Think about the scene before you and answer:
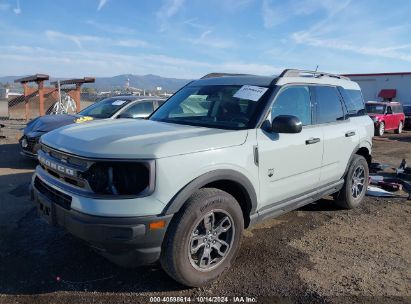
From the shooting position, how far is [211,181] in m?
3.39

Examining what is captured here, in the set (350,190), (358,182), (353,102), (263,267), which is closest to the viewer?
(263,267)

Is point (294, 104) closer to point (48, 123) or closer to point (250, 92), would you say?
point (250, 92)

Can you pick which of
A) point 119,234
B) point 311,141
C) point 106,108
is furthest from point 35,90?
point 119,234

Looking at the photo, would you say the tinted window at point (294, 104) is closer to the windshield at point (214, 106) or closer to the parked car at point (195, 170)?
the parked car at point (195, 170)

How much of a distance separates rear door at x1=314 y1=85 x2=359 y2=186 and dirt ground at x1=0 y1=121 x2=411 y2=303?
29.2 inches

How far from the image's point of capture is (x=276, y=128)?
3.89 metres

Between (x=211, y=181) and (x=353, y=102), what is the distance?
135 inches

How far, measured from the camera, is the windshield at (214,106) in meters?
4.09

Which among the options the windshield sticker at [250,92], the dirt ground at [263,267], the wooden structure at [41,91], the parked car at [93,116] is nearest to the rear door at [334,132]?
the dirt ground at [263,267]

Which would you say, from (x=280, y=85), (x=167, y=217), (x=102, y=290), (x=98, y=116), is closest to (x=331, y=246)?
(x=280, y=85)

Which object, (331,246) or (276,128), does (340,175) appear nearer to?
(331,246)

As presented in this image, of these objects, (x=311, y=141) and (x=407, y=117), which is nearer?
(x=311, y=141)

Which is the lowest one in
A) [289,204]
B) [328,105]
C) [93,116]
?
[289,204]

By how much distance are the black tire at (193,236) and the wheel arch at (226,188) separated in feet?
0.31
